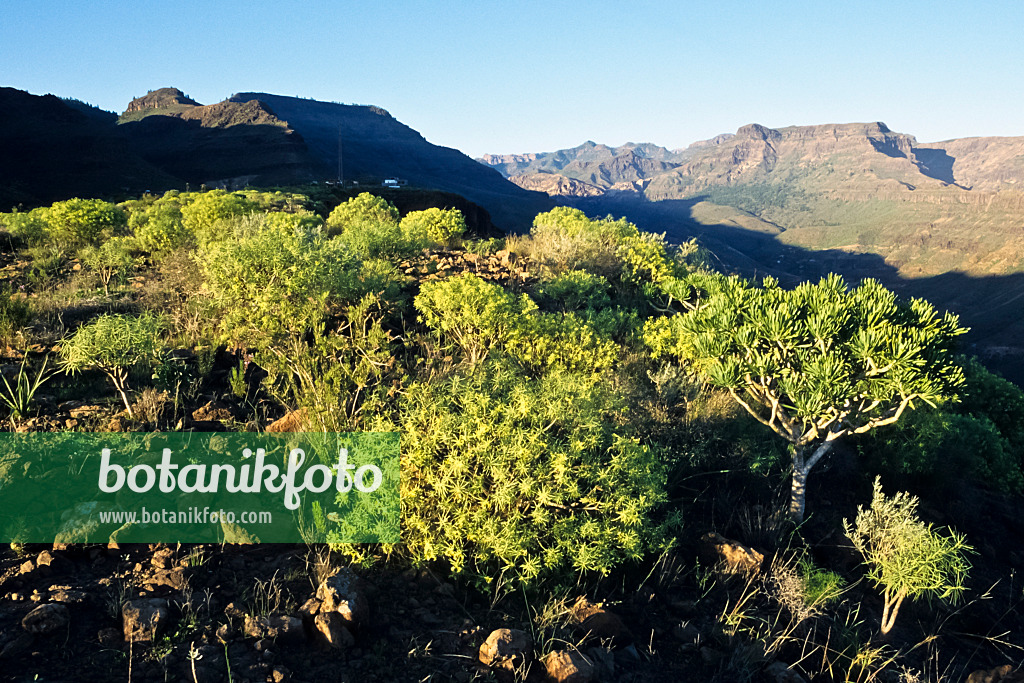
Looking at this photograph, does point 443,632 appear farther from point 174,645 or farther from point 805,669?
point 805,669

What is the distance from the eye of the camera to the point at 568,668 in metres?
3.17

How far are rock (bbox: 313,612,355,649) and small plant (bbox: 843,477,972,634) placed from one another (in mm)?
4215

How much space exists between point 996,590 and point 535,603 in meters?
5.95

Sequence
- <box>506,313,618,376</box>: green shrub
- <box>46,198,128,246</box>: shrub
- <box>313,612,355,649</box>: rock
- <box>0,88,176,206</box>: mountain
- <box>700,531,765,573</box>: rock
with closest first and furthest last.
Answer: <box>313,612,355,649</box>: rock < <box>700,531,765,573</box>: rock < <box>506,313,618,376</box>: green shrub < <box>46,198,128,246</box>: shrub < <box>0,88,176,206</box>: mountain

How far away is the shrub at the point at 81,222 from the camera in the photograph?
424 inches

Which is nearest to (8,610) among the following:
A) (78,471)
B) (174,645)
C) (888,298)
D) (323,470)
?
(174,645)

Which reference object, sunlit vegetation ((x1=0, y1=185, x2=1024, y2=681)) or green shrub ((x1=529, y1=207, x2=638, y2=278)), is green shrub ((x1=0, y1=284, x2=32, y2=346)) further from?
green shrub ((x1=529, y1=207, x2=638, y2=278))

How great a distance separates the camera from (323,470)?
14.8ft

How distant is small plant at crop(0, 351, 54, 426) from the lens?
4742 mm

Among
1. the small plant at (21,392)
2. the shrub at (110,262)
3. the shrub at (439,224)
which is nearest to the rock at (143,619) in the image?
the small plant at (21,392)

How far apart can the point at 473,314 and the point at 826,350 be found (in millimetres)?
3752

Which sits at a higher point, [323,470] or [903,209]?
[903,209]

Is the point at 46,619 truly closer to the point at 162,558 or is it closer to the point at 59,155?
the point at 162,558

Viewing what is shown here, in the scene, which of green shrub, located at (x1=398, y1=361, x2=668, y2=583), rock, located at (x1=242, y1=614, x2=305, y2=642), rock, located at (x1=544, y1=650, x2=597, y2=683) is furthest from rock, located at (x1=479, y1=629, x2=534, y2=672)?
rock, located at (x1=242, y1=614, x2=305, y2=642)
